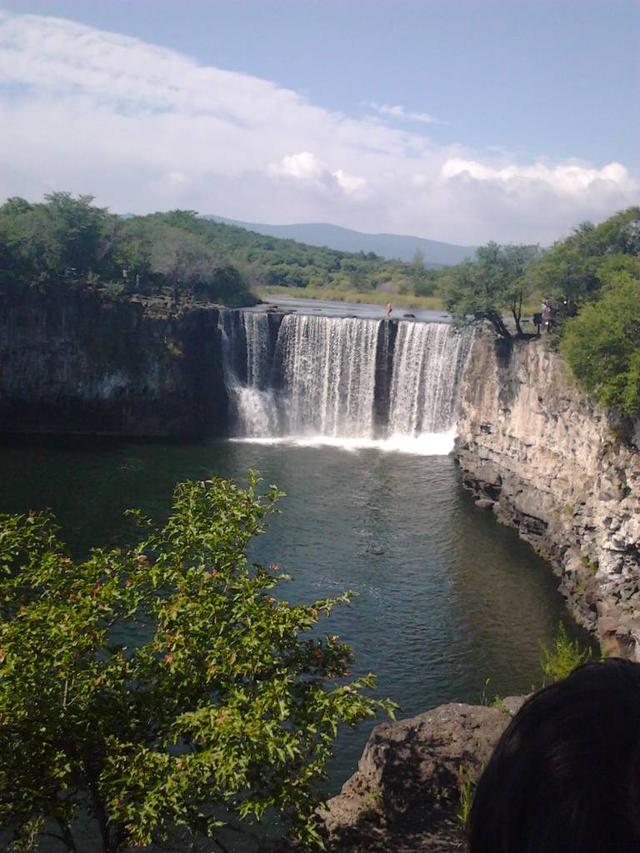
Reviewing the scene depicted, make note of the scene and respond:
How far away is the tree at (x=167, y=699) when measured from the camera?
285 inches

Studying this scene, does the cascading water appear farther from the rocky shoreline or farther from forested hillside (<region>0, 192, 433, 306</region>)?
forested hillside (<region>0, 192, 433, 306</region>)

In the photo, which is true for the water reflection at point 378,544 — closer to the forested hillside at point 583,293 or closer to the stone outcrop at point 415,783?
the stone outcrop at point 415,783

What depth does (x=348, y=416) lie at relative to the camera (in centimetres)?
3950

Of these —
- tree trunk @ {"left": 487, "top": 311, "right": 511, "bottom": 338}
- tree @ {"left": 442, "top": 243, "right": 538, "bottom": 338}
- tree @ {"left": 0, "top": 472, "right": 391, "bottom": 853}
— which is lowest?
tree @ {"left": 0, "top": 472, "right": 391, "bottom": 853}

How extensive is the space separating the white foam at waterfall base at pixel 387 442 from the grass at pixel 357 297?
24.8 metres

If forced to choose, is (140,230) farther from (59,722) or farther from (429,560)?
(59,722)

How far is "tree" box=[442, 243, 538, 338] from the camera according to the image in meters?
32.3

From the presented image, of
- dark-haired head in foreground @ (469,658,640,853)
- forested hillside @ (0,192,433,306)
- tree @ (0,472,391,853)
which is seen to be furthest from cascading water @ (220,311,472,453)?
dark-haired head in foreground @ (469,658,640,853)

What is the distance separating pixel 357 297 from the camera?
65.8 metres

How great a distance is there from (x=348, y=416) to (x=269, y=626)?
31.3 metres

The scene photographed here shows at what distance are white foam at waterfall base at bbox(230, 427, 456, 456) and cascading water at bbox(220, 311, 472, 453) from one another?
2.0 inches

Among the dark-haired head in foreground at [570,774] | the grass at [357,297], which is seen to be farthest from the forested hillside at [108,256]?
the dark-haired head in foreground at [570,774]

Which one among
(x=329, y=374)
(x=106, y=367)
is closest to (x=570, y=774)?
(x=329, y=374)

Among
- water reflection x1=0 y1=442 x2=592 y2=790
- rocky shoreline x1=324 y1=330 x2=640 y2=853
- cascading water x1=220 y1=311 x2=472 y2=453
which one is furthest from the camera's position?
cascading water x1=220 y1=311 x2=472 y2=453
